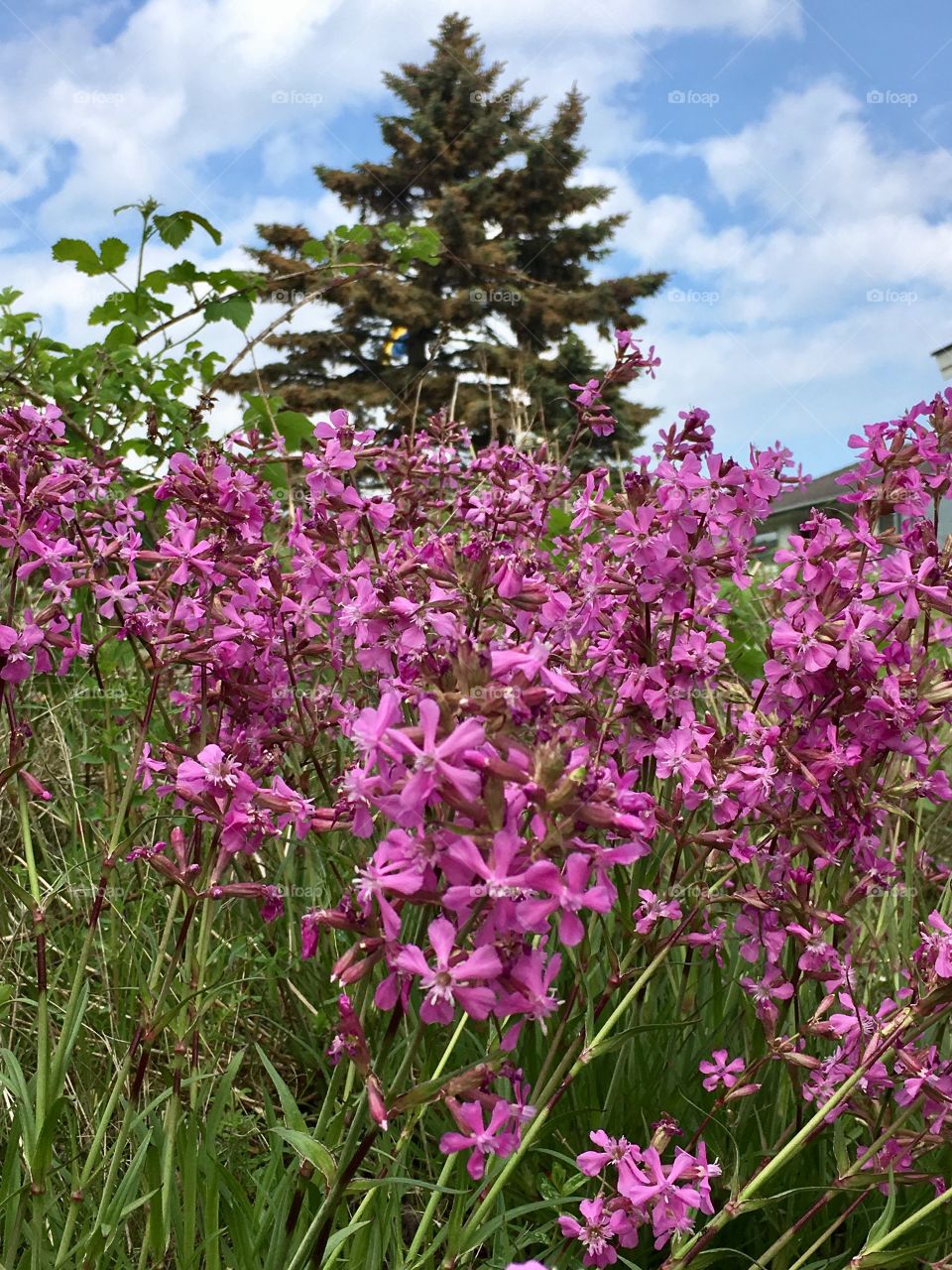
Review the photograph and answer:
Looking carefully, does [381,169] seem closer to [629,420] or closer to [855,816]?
[629,420]

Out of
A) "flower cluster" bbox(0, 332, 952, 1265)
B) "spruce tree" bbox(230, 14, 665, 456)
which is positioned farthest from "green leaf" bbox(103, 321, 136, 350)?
"spruce tree" bbox(230, 14, 665, 456)

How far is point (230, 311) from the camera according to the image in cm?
492

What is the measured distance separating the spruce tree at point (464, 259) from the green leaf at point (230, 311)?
2199cm

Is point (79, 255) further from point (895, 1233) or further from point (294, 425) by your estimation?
point (895, 1233)

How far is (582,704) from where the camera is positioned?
7.27ft

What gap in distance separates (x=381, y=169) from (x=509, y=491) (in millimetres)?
31745

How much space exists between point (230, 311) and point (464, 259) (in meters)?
23.7

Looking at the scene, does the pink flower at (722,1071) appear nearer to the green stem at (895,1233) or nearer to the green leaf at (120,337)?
the green stem at (895,1233)

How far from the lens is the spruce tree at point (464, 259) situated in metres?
28.0

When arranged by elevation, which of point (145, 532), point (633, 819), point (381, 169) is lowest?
point (633, 819)

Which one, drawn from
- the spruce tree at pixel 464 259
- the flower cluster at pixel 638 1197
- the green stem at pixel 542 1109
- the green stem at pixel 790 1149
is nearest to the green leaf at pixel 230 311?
the green stem at pixel 542 1109

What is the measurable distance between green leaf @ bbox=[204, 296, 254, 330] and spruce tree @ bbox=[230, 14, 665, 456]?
2199 centimetres

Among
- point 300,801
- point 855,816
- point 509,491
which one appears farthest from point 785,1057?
point 509,491

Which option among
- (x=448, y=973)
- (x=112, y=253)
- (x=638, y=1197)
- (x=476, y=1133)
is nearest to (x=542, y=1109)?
(x=638, y=1197)
